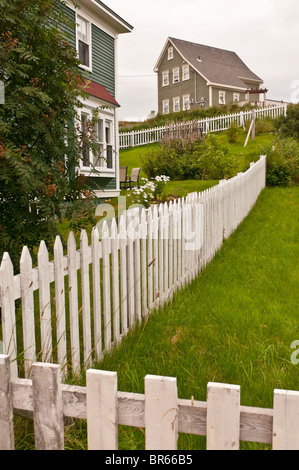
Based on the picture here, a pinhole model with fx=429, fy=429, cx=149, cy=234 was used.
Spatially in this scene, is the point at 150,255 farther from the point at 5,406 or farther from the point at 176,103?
the point at 176,103

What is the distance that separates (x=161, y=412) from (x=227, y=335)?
7.51 ft

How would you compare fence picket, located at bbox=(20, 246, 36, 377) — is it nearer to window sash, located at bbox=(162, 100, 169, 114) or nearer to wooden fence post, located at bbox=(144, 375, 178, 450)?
wooden fence post, located at bbox=(144, 375, 178, 450)

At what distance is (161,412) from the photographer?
165cm

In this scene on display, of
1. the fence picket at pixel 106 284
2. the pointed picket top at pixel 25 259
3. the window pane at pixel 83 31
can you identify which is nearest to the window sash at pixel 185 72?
the window pane at pixel 83 31

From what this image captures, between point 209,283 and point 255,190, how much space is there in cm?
716

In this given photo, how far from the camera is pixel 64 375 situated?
287 centimetres

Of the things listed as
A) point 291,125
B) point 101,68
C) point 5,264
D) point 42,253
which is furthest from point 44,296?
point 291,125

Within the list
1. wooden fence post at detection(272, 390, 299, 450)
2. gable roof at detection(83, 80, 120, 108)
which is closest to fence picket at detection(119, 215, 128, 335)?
wooden fence post at detection(272, 390, 299, 450)

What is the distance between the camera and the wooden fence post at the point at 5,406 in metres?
1.83

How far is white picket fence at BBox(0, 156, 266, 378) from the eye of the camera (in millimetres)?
2680

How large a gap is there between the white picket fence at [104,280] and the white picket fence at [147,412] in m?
0.76

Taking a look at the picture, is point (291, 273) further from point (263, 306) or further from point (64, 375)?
point (64, 375)

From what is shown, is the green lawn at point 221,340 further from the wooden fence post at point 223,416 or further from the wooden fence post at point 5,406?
the wooden fence post at point 223,416
